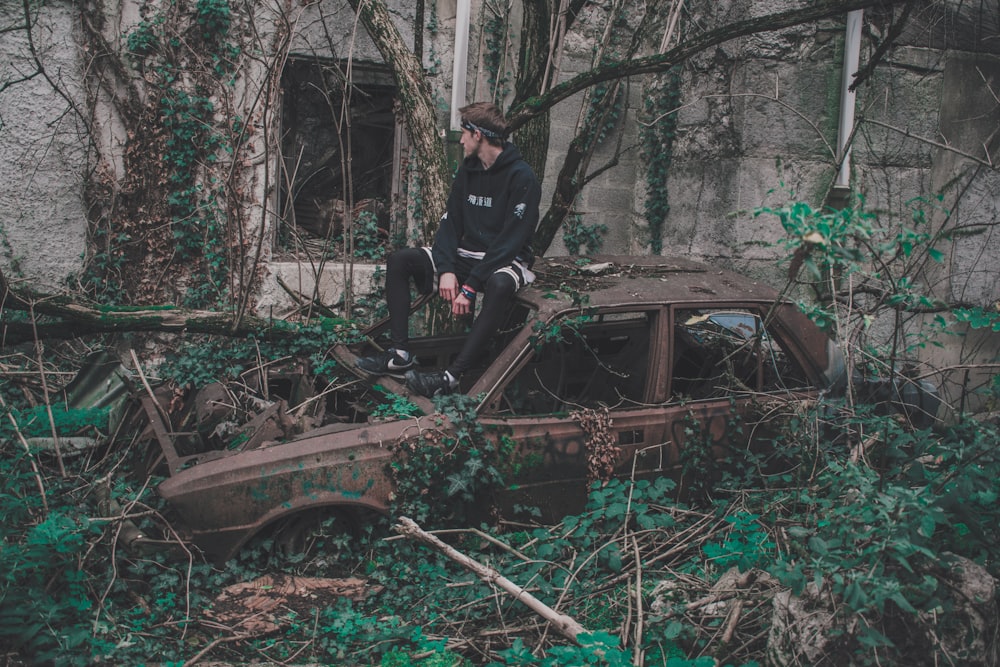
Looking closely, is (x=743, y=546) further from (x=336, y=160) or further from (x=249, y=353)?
(x=336, y=160)

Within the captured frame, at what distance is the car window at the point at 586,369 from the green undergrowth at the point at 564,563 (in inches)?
22.8

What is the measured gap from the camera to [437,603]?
161 inches

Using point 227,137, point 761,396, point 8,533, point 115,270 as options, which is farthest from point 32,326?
point 761,396

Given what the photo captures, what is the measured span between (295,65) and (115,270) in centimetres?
256

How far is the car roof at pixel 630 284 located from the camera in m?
4.71

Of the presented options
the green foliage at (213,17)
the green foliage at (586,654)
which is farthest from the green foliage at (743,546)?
the green foliage at (213,17)

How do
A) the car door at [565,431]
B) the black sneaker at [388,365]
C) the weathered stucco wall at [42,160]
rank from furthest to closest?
the weathered stucco wall at [42,160] < the black sneaker at [388,365] < the car door at [565,431]

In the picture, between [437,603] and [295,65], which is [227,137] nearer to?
[295,65]

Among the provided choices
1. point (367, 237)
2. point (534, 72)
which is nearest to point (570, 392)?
point (534, 72)

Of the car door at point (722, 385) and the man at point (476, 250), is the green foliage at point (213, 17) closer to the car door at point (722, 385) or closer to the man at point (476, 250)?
the man at point (476, 250)

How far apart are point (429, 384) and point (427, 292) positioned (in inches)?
33.8

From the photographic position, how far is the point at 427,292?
5.41 metres

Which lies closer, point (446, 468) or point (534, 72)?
point (446, 468)

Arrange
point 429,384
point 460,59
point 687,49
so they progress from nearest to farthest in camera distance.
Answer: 1. point 429,384
2. point 687,49
3. point 460,59
